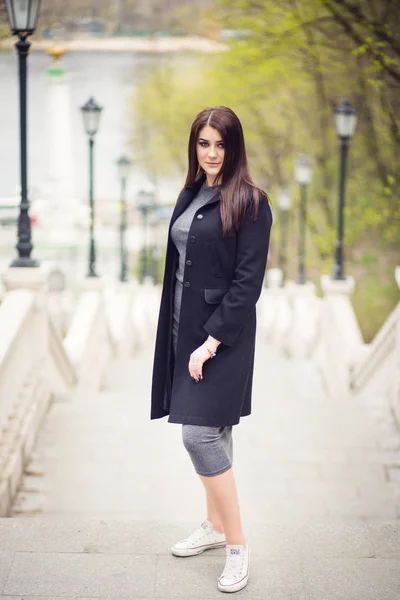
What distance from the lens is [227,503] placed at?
165 inches

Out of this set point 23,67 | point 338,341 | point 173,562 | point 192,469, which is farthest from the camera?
point 338,341

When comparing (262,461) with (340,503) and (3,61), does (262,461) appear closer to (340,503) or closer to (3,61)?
(340,503)

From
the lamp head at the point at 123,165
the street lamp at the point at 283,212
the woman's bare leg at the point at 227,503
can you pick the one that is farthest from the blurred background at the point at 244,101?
the woman's bare leg at the point at 227,503

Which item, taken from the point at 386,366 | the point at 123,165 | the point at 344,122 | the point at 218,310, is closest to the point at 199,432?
the point at 218,310

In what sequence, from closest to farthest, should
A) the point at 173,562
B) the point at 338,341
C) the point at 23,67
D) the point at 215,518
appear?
the point at 173,562 < the point at 215,518 < the point at 23,67 < the point at 338,341

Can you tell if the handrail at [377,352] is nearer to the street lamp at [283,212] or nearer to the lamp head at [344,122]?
the lamp head at [344,122]

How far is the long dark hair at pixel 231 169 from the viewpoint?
3.98 metres

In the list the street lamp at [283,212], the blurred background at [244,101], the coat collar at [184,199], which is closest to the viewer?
the coat collar at [184,199]

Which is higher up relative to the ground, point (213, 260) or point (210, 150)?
point (210, 150)

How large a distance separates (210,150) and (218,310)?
26.3 inches

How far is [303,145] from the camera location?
2988 centimetres

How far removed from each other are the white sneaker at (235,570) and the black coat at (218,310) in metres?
0.59

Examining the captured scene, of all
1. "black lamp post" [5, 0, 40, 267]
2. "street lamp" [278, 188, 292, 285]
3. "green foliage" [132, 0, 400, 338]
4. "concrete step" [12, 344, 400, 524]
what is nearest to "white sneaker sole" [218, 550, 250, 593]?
"concrete step" [12, 344, 400, 524]

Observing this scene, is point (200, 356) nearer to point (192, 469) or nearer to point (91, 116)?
point (192, 469)
